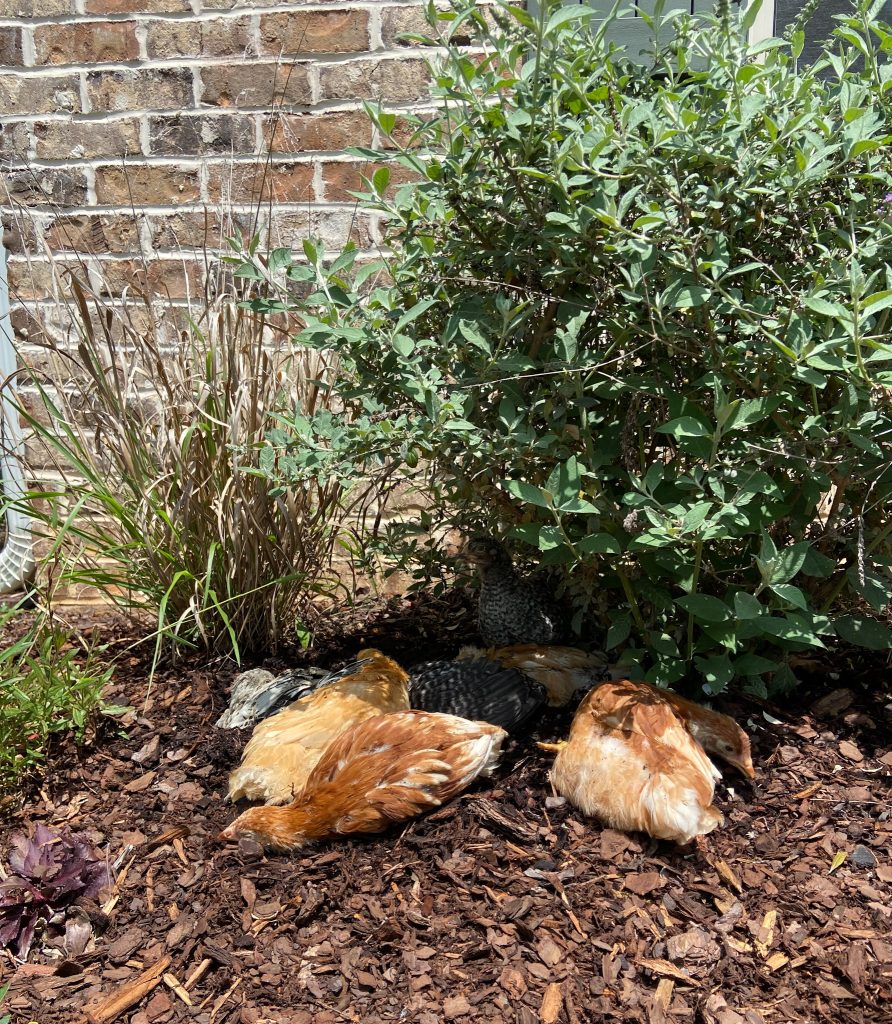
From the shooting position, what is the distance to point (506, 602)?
2.89 m

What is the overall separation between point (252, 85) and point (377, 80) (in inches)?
19.8

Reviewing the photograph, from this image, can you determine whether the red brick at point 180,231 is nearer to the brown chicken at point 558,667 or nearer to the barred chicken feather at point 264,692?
the barred chicken feather at point 264,692

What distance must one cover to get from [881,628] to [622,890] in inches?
39.3

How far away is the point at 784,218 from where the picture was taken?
89.9 inches

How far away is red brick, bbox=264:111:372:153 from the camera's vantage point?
146 inches

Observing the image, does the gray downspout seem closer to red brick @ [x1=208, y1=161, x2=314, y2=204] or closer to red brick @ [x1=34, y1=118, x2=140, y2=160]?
red brick @ [x1=34, y1=118, x2=140, y2=160]

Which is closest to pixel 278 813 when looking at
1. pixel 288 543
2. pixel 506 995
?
pixel 506 995

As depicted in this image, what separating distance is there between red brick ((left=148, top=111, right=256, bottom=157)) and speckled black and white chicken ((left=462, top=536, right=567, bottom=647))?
2.02 meters

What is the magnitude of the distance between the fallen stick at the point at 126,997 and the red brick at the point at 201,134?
118 inches

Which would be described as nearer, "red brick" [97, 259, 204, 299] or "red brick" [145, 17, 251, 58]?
"red brick" [145, 17, 251, 58]

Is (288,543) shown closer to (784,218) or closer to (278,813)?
(278,813)

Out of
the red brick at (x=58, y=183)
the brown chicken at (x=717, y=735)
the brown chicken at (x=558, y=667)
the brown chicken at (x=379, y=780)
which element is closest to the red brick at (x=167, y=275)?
the red brick at (x=58, y=183)

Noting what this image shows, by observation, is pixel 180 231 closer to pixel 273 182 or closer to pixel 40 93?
pixel 273 182

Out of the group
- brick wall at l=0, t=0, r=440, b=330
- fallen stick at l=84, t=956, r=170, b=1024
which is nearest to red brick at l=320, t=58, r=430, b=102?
brick wall at l=0, t=0, r=440, b=330
